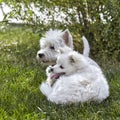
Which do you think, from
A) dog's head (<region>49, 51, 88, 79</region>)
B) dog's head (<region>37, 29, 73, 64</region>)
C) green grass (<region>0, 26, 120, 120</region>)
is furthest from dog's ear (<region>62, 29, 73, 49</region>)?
dog's head (<region>49, 51, 88, 79</region>)

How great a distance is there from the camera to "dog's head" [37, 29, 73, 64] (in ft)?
21.6

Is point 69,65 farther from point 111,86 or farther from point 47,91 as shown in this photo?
point 111,86

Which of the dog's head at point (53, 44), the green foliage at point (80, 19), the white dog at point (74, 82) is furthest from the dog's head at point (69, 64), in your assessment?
the green foliage at point (80, 19)

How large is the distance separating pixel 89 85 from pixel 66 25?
3.15 meters

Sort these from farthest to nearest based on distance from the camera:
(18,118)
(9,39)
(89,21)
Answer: (9,39) → (89,21) → (18,118)

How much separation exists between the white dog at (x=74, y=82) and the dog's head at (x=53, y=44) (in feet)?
2.31

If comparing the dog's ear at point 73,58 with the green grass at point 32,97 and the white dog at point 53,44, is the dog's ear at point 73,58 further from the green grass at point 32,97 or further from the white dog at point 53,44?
A: the white dog at point 53,44

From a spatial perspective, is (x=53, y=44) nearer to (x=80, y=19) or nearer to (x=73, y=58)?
(x=73, y=58)

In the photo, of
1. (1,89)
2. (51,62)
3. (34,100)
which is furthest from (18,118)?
(51,62)

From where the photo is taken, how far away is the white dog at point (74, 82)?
209 inches

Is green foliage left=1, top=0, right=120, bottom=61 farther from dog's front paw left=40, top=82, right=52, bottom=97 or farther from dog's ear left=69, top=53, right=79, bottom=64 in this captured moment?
dog's ear left=69, top=53, right=79, bottom=64

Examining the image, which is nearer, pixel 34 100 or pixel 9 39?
pixel 34 100

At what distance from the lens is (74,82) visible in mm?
5359

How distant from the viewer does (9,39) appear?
10.8 m
